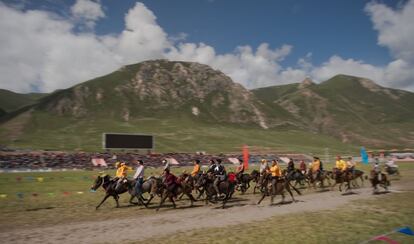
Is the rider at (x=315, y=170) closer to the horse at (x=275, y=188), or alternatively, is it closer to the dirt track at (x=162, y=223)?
the dirt track at (x=162, y=223)

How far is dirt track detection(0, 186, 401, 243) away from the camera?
13.9 metres

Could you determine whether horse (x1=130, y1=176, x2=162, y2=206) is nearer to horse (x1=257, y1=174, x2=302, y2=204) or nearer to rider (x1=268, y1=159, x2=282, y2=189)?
horse (x1=257, y1=174, x2=302, y2=204)

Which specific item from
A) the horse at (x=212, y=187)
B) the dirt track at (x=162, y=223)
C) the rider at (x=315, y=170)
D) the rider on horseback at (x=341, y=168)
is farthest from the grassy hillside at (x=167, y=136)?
the dirt track at (x=162, y=223)

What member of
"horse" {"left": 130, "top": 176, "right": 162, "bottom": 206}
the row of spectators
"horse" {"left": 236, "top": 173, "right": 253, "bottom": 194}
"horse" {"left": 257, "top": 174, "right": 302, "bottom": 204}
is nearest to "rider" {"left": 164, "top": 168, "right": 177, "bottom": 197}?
"horse" {"left": 130, "top": 176, "right": 162, "bottom": 206}

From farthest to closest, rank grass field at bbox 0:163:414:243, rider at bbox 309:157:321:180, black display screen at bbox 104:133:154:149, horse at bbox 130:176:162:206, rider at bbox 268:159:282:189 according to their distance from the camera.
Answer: black display screen at bbox 104:133:154:149 < rider at bbox 309:157:321:180 < rider at bbox 268:159:282:189 < horse at bbox 130:176:162:206 < grass field at bbox 0:163:414:243

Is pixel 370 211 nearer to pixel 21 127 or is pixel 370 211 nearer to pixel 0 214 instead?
pixel 0 214

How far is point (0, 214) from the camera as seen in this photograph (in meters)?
19.2

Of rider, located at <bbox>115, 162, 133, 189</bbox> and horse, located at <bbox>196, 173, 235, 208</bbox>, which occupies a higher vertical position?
rider, located at <bbox>115, 162, 133, 189</bbox>

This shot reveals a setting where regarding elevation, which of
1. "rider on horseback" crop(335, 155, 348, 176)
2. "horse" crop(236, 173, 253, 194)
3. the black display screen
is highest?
the black display screen

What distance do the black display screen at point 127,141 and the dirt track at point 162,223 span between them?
5228 cm

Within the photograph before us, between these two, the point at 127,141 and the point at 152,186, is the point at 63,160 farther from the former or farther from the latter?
the point at 152,186

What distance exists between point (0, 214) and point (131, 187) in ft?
23.5

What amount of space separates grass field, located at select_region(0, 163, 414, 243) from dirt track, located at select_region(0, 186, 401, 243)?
1.02 meters

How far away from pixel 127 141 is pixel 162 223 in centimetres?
5895
